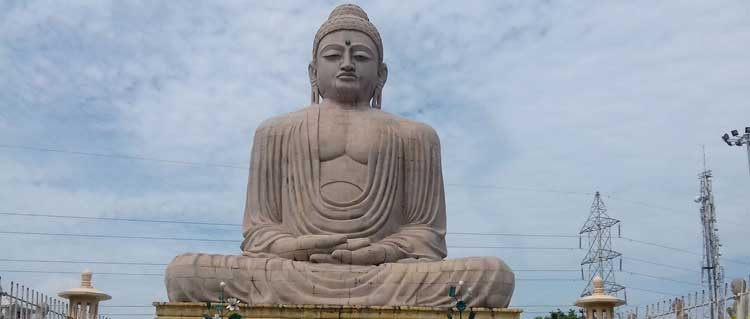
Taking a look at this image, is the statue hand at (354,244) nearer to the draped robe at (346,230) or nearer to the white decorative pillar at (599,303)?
the draped robe at (346,230)

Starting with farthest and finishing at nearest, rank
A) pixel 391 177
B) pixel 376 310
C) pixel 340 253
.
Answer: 1. pixel 391 177
2. pixel 340 253
3. pixel 376 310

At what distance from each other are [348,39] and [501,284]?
5.05 metres

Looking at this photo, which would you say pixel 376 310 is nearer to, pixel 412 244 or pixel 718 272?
pixel 412 244

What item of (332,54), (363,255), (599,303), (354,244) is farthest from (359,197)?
(599,303)

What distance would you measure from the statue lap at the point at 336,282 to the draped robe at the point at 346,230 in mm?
13

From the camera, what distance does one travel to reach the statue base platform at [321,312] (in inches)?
442

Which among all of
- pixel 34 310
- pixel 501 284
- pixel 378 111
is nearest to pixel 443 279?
pixel 501 284

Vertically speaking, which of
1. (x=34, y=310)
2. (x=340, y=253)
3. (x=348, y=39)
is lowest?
(x=34, y=310)

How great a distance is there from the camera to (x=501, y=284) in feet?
38.5

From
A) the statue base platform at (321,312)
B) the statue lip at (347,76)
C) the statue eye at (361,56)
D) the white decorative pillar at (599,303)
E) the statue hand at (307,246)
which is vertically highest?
the statue eye at (361,56)

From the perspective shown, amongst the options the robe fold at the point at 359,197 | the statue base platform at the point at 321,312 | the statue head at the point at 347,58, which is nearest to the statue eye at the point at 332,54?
the statue head at the point at 347,58

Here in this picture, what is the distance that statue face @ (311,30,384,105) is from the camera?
48.2 ft

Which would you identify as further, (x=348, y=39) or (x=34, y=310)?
(x=348, y=39)

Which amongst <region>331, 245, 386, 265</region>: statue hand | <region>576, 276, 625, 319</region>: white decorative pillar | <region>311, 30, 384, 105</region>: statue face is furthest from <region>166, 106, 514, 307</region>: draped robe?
<region>576, 276, 625, 319</region>: white decorative pillar
